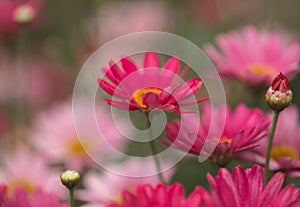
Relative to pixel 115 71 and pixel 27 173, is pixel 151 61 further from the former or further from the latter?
pixel 27 173

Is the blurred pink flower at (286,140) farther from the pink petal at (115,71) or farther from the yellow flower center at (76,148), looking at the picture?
the yellow flower center at (76,148)

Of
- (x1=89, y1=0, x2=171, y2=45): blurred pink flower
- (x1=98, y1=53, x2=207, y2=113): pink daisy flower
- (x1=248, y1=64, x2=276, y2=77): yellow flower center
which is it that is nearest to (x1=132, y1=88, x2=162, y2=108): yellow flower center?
(x1=98, y1=53, x2=207, y2=113): pink daisy flower

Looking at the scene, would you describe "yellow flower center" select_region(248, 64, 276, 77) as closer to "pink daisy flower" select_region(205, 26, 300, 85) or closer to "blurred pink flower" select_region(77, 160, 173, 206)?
"pink daisy flower" select_region(205, 26, 300, 85)

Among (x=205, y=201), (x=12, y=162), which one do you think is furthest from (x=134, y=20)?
(x=205, y=201)

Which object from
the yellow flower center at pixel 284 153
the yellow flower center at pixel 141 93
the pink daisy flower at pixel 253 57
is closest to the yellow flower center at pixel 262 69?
the pink daisy flower at pixel 253 57

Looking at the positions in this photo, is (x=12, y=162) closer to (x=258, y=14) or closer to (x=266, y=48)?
(x=266, y=48)

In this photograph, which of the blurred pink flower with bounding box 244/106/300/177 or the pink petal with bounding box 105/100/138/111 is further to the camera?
the blurred pink flower with bounding box 244/106/300/177

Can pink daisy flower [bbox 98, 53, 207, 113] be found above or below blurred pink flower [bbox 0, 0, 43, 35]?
below

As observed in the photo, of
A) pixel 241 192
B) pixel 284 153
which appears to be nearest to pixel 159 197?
pixel 241 192
